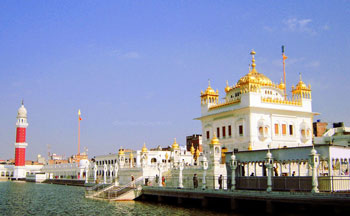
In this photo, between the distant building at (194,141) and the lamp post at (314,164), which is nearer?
the lamp post at (314,164)

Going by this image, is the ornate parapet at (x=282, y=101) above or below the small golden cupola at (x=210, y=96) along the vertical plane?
below

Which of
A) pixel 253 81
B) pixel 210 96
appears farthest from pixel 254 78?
pixel 210 96

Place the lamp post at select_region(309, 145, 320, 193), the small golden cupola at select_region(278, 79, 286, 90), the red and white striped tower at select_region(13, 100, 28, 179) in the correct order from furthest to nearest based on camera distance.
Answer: the red and white striped tower at select_region(13, 100, 28, 179) → the small golden cupola at select_region(278, 79, 286, 90) → the lamp post at select_region(309, 145, 320, 193)

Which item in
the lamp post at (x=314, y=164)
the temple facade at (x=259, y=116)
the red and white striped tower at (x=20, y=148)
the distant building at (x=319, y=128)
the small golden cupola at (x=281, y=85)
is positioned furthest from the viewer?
the red and white striped tower at (x=20, y=148)

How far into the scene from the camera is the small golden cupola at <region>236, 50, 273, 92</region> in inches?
1531

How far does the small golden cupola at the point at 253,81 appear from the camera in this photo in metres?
38.9

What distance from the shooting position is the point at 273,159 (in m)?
25.4

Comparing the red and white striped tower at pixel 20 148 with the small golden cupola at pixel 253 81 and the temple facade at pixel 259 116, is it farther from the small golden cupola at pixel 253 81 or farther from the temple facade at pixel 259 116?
the small golden cupola at pixel 253 81

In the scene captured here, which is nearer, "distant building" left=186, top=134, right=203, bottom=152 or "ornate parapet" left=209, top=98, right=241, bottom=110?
"ornate parapet" left=209, top=98, right=241, bottom=110

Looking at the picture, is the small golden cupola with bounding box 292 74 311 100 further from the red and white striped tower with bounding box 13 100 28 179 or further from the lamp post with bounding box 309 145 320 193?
the red and white striped tower with bounding box 13 100 28 179

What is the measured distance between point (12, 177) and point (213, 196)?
83.7 meters

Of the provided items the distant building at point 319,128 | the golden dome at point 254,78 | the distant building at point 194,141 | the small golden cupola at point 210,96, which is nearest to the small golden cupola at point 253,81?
the golden dome at point 254,78

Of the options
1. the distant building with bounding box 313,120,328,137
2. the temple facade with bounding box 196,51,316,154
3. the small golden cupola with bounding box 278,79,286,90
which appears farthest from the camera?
the distant building with bounding box 313,120,328,137

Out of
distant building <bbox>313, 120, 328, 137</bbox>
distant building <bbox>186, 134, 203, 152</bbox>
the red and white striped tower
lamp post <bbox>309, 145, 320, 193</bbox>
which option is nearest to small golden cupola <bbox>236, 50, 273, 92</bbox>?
lamp post <bbox>309, 145, 320, 193</bbox>
